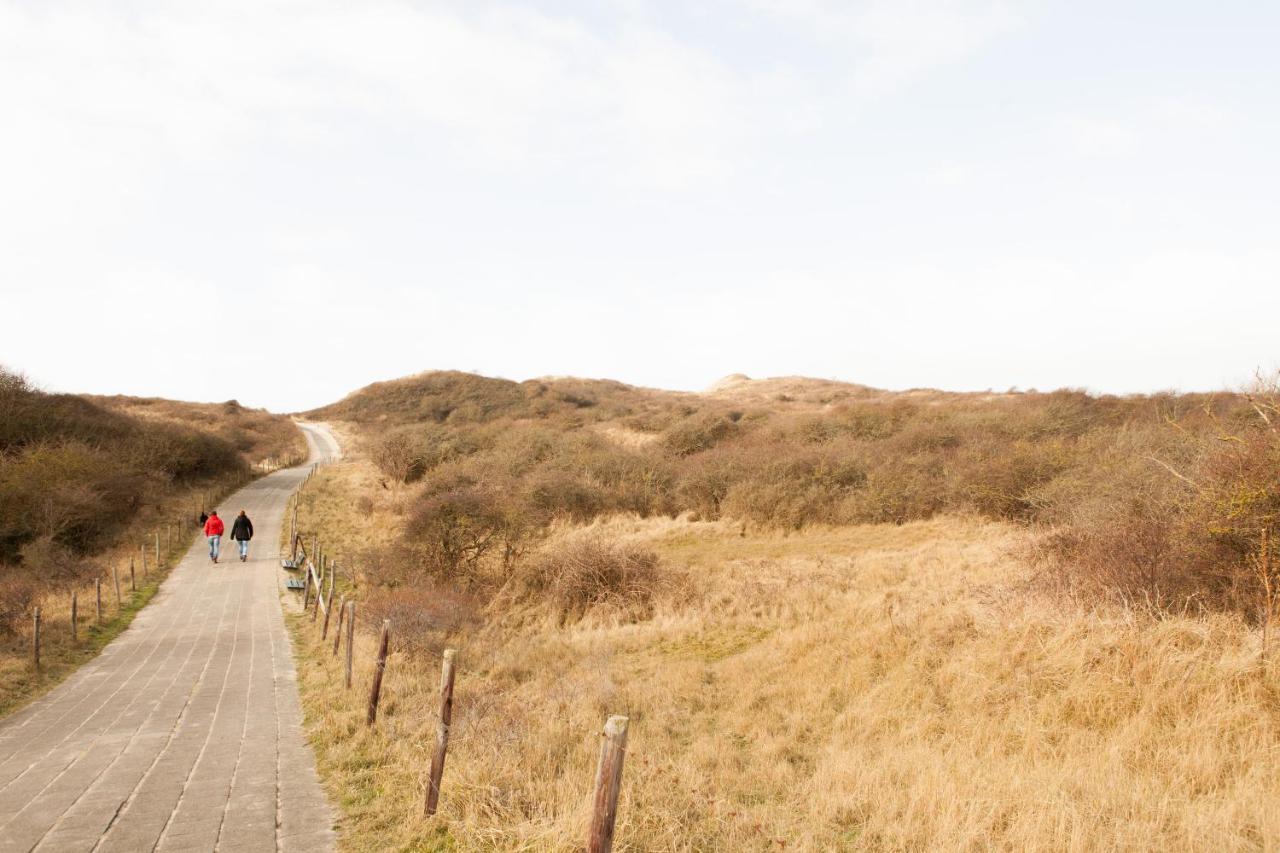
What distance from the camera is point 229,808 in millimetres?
5758

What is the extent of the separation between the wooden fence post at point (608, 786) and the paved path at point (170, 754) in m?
3.17

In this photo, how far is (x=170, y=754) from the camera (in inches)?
278

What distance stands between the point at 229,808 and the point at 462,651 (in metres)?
5.46

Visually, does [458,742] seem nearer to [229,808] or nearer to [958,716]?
[229,808]

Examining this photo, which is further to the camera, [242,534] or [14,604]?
[242,534]

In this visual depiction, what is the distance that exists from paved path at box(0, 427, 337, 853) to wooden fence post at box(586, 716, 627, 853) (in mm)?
3168

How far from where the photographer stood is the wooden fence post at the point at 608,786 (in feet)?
10.5

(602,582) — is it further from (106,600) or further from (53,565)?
(53,565)

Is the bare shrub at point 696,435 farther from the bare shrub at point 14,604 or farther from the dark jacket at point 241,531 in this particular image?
the bare shrub at point 14,604

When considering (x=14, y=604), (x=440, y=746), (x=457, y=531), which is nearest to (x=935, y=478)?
(x=457, y=531)

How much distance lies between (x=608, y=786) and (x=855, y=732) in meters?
4.75

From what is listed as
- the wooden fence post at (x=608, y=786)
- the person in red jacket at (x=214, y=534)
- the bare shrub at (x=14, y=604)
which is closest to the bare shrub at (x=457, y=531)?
the bare shrub at (x=14, y=604)

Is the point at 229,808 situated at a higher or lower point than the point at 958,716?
lower

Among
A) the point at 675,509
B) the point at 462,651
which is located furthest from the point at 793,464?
the point at 462,651
